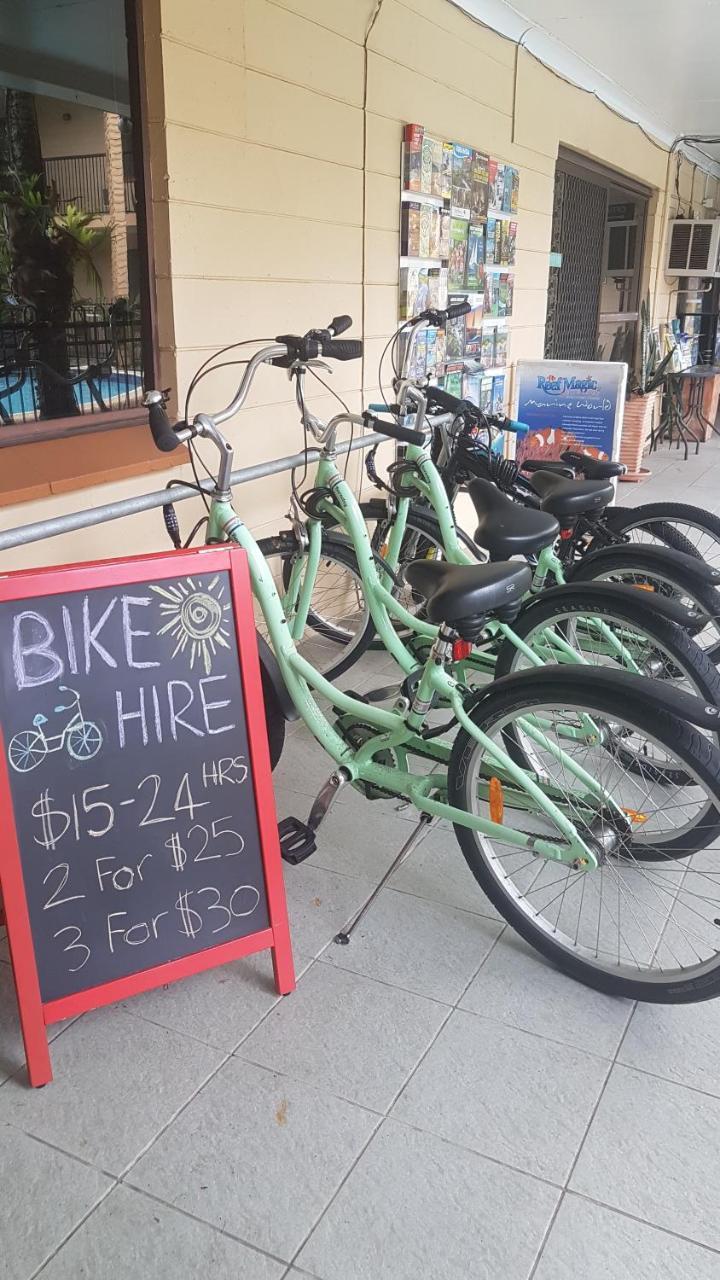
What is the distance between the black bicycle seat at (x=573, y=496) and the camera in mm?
2514

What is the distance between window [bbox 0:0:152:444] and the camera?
105 inches

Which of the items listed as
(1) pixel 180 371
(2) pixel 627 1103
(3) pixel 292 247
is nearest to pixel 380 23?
(3) pixel 292 247

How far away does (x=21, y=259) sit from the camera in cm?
349

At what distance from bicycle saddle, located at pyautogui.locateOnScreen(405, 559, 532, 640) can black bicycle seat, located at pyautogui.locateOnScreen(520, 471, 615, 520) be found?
2.39ft

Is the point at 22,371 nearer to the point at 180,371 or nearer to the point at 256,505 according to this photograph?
the point at 180,371

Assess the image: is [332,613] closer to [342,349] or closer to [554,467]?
[554,467]

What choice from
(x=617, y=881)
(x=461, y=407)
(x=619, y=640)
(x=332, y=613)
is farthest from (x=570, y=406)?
(x=617, y=881)

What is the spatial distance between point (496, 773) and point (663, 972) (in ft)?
1.57

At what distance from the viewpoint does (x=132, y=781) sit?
5.40 ft

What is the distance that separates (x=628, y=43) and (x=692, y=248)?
3.90m

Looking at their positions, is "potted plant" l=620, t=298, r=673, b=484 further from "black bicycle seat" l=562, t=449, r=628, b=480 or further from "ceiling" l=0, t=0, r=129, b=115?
"ceiling" l=0, t=0, r=129, b=115

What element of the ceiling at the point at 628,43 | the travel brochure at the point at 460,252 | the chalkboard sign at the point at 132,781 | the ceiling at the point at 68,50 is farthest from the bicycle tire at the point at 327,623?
the ceiling at the point at 628,43

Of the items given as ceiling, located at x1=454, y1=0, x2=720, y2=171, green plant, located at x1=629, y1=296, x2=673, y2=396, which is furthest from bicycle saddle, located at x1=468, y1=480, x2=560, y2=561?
green plant, located at x1=629, y1=296, x2=673, y2=396

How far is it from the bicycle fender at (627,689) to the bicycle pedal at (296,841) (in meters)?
0.58
